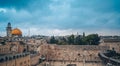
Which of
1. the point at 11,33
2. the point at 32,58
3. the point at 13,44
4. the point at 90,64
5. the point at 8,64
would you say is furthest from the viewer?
the point at 11,33

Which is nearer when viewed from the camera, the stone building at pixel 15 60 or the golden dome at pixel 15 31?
the stone building at pixel 15 60

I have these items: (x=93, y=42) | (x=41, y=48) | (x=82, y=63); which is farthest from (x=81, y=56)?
(x=93, y=42)

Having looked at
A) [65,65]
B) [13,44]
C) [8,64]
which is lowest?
[65,65]

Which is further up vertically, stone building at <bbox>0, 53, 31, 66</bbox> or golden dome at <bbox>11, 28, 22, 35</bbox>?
golden dome at <bbox>11, 28, 22, 35</bbox>

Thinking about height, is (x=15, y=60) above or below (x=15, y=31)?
below

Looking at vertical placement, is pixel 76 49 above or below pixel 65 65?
above

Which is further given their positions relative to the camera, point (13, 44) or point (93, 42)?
point (93, 42)

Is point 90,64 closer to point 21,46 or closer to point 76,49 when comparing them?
point 76,49

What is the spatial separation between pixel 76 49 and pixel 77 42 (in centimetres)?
2223

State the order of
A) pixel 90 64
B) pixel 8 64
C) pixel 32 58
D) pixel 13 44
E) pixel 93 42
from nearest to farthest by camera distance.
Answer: pixel 8 64
pixel 32 58
pixel 13 44
pixel 90 64
pixel 93 42

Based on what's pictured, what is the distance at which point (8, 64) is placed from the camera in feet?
70.4

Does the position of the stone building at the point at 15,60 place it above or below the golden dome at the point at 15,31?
below

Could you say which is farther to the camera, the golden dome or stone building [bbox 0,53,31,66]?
the golden dome

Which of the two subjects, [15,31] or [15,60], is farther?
[15,31]
